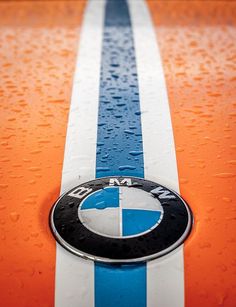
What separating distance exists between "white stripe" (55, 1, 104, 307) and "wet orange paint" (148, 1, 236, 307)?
9.7 inches

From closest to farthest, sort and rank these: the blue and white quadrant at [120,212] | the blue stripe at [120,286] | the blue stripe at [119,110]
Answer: the blue stripe at [120,286], the blue and white quadrant at [120,212], the blue stripe at [119,110]

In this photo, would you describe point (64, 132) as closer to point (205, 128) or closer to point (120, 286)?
point (205, 128)

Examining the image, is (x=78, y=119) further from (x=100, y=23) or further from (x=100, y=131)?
(x=100, y=23)

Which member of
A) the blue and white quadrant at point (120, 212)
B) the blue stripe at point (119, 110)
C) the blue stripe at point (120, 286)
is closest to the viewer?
the blue stripe at point (120, 286)

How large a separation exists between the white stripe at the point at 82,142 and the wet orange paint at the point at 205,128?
0.80ft

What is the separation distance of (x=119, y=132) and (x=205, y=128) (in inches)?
12.3

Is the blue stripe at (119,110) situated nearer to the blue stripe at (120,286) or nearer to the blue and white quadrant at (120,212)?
the blue and white quadrant at (120,212)

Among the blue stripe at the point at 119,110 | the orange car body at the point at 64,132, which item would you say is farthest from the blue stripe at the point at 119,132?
the orange car body at the point at 64,132

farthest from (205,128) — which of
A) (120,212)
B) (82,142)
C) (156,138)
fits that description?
(120,212)

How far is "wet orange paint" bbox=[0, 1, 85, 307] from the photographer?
3.14 feet

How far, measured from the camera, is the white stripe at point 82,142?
3.01 feet

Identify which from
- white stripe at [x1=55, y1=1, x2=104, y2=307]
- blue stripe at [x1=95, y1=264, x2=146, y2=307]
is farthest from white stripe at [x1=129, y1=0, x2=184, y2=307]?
white stripe at [x1=55, y1=1, x2=104, y2=307]

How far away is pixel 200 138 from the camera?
4.65 feet

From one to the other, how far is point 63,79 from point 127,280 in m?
1.16
